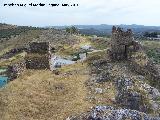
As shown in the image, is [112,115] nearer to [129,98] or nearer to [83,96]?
[129,98]

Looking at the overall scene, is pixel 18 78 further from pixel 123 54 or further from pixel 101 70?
pixel 123 54

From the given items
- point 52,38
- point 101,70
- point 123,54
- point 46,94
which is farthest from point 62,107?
point 52,38

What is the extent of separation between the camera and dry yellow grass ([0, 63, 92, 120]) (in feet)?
85.4

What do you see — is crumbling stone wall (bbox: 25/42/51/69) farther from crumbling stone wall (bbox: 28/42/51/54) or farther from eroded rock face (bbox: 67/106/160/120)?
eroded rock face (bbox: 67/106/160/120)

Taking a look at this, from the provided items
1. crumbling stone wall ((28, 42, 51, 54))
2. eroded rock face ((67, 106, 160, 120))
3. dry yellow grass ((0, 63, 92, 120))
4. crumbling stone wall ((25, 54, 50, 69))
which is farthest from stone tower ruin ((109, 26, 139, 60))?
eroded rock face ((67, 106, 160, 120))

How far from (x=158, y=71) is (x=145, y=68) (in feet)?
6.92

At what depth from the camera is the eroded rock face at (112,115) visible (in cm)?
2442

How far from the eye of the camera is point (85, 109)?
26.5 m

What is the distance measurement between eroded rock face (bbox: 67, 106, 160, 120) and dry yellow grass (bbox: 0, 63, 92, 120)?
1325mm

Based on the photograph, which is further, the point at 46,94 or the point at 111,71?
the point at 111,71

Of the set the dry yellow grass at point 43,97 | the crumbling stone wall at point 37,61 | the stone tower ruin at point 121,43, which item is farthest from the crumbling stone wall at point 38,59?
the stone tower ruin at point 121,43

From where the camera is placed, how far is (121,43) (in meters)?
42.7

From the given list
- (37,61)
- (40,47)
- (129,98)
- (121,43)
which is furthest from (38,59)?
(129,98)

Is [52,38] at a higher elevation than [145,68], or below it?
below
